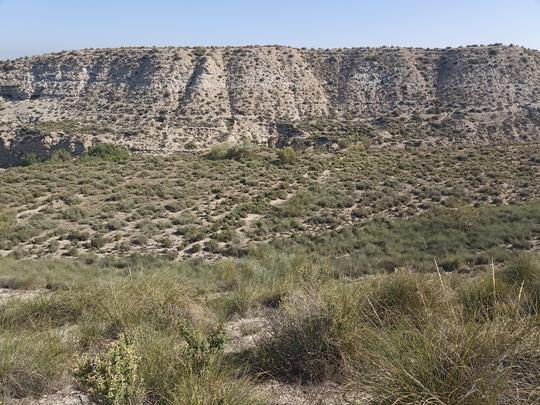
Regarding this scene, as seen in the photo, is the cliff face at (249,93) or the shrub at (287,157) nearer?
the shrub at (287,157)

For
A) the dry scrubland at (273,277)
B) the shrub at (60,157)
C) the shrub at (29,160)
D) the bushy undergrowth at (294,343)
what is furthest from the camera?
the shrub at (29,160)

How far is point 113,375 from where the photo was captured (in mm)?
3621

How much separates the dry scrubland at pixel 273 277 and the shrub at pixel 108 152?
0.66 feet

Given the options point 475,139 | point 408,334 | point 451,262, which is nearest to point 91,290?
point 408,334

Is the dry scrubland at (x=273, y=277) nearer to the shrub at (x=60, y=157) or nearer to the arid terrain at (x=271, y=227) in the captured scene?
the arid terrain at (x=271, y=227)

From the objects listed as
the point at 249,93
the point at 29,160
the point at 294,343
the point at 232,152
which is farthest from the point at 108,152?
the point at 294,343

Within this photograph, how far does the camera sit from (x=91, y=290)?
26.0 ft

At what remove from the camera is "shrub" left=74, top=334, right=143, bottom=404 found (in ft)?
11.8

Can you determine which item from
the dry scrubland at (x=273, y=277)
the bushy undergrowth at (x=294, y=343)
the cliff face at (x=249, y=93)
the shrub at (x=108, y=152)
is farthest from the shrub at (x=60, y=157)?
the bushy undergrowth at (x=294, y=343)

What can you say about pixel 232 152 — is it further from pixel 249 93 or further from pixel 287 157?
pixel 249 93

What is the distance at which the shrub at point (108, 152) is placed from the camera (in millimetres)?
45500

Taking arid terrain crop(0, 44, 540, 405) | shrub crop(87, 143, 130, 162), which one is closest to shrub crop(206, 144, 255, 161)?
arid terrain crop(0, 44, 540, 405)

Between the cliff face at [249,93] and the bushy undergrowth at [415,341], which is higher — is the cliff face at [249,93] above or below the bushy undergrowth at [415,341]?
above

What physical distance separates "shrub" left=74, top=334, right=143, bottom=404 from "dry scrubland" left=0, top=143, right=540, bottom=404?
2 centimetres
